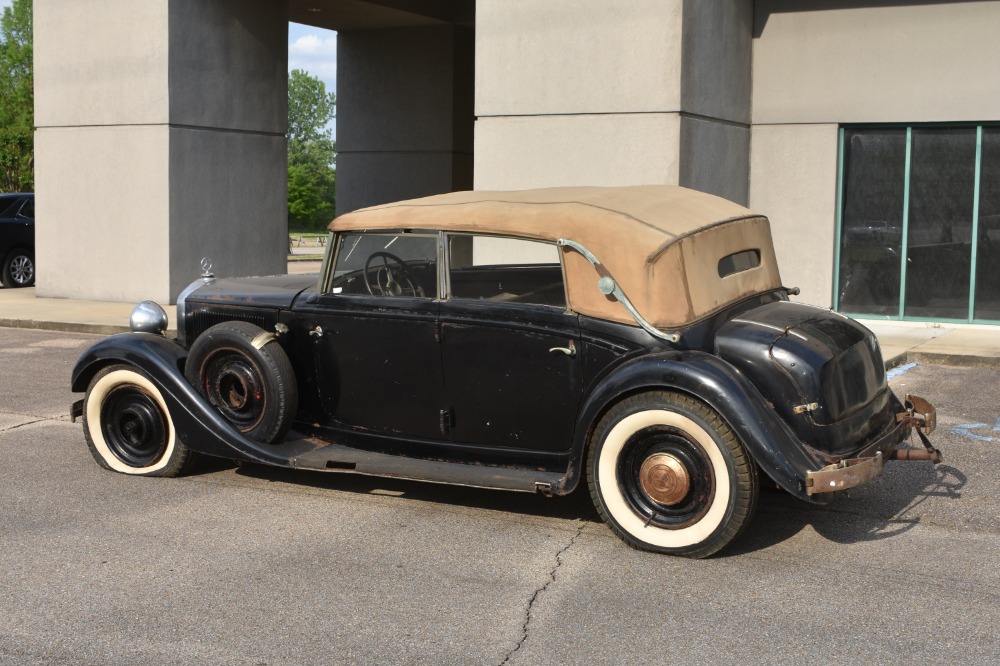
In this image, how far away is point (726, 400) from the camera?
4.86m

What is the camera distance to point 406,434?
5.84 m

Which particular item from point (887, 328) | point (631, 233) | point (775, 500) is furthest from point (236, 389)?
point (887, 328)

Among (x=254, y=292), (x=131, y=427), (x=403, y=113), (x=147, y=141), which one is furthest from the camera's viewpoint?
(x=403, y=113)

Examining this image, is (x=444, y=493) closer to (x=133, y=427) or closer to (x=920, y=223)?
(x=133, y=427)

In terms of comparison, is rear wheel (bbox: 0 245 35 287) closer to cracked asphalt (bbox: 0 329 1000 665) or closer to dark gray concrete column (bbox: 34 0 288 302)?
dark gray concrete column (bbox: 34 0 288 302)

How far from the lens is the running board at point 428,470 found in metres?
5.34

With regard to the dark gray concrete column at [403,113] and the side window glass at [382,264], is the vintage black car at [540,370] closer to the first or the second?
the side window glass at [382,264]

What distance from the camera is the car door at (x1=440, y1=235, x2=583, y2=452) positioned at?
541 cm

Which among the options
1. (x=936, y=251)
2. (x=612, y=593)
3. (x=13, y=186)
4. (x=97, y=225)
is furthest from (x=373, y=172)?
(x=13, y=186)

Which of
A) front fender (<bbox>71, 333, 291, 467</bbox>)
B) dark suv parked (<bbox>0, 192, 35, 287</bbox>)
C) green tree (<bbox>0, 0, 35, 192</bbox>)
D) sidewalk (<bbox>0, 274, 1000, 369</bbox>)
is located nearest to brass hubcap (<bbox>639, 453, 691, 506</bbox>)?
front fender (<bbox>71, 333, 291, 467</bbox>)

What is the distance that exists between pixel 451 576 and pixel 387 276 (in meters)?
1.82

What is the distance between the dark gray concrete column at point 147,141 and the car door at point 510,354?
10628 millimetres

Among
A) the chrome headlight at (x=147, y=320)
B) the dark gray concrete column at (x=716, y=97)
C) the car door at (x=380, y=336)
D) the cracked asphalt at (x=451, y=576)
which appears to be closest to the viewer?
the cracked asphalt at (x=451, y=576)

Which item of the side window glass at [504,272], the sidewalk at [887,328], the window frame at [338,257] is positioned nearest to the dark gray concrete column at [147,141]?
the sidewalk at [887,328]
